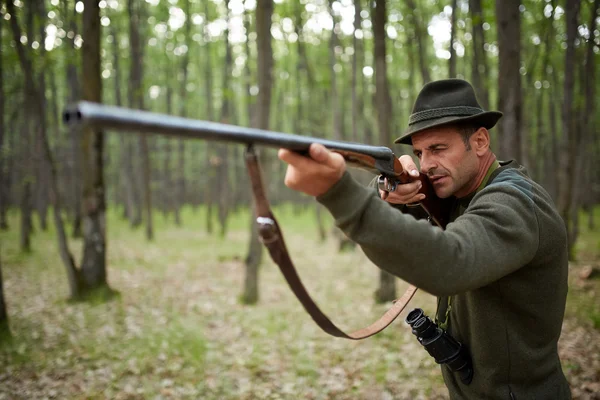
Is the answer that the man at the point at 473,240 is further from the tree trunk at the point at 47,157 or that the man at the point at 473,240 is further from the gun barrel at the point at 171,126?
the tree trunk at the point at 47,157

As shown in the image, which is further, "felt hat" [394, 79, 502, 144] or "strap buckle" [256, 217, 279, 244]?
"felt hat" [394, 79, 502, 144]

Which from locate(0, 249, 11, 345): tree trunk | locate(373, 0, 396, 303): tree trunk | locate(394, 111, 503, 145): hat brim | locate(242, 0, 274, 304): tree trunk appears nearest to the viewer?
locate(394, 111, 503, 145): hat brim

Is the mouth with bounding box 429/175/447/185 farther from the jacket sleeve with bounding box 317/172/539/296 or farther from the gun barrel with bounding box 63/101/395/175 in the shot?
the gun barrel with bounding box 63/101/395/175

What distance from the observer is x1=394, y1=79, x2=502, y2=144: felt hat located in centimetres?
201

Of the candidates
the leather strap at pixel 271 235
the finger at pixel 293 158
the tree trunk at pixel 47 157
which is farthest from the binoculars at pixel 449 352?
the tree trunk at pixel 47 157

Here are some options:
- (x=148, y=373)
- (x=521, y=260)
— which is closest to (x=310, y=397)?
(x=148, y=373)

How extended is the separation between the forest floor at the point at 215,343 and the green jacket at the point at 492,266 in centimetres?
317

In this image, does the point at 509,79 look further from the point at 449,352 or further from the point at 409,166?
the point at 449,352

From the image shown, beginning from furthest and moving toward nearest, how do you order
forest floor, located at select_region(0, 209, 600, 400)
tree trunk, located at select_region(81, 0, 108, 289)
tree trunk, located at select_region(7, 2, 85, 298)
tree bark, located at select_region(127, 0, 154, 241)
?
tree bark, located at select_region(127, 0, 154, 241), tree trunk, located at select_region(81, 0, 108, 289), tree trunk, located at select_region(7, 2, 85, 298), forest floor, located at select_region(0, 209, 600, 400)

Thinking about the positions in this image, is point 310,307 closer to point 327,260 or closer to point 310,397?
point 310,397

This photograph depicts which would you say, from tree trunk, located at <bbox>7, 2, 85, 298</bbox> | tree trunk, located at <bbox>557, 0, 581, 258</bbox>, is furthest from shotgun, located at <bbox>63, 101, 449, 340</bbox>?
tree trunk, located at <bbox>557, 0, 581, 258</bbox>

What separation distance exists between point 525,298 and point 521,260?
0.41m

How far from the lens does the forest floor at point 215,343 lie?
200 inches

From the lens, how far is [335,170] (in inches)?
55.7
